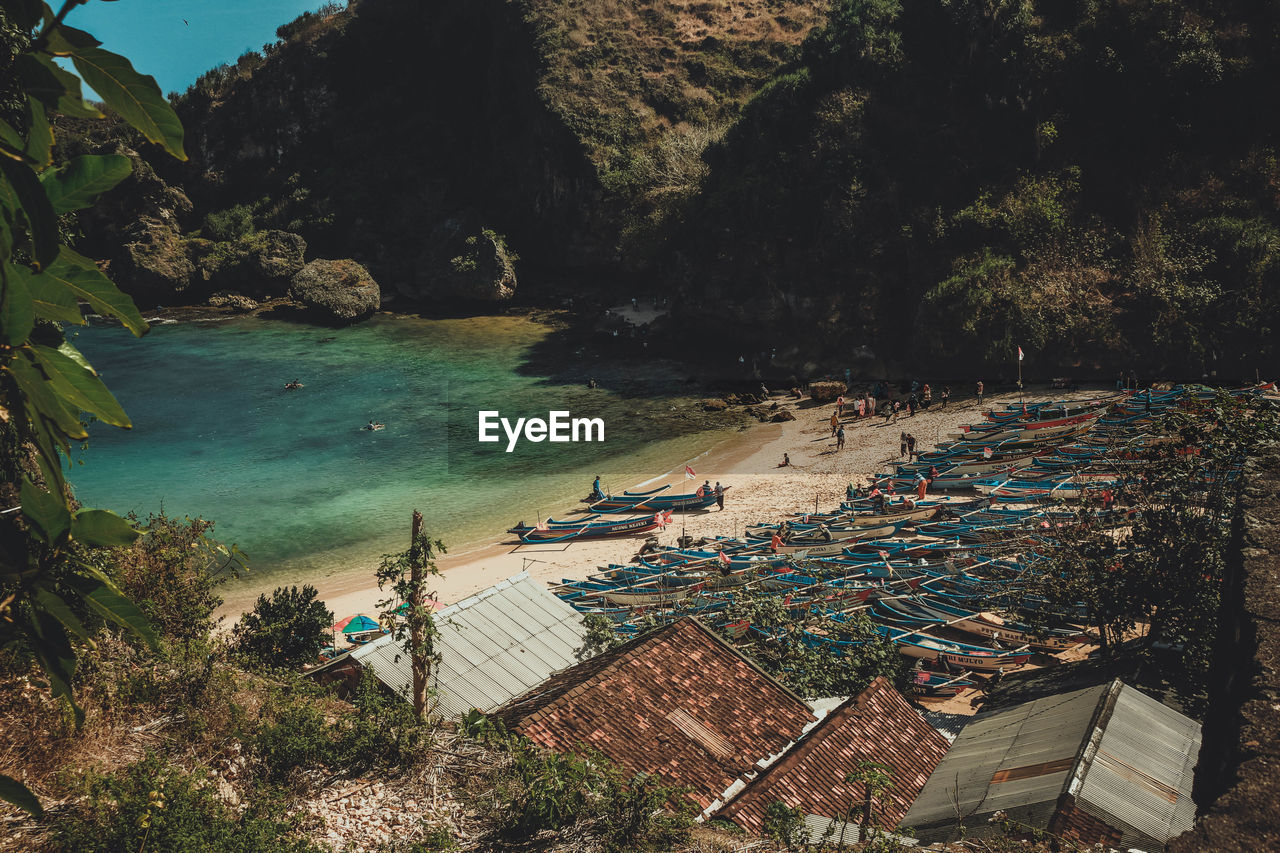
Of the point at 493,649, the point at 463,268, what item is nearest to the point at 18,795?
the point at 493,649

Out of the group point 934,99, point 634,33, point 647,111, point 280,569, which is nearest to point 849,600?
point 280,569

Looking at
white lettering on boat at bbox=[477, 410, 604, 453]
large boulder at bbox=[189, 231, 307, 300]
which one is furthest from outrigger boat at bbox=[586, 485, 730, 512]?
large boulder at bbox=[189, 231, 307, 300]

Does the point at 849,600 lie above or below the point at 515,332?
below

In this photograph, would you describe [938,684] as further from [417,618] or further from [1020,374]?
[1020,374]

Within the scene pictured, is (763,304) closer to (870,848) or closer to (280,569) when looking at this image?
(280,569)

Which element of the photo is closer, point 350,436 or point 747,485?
point 747,485
